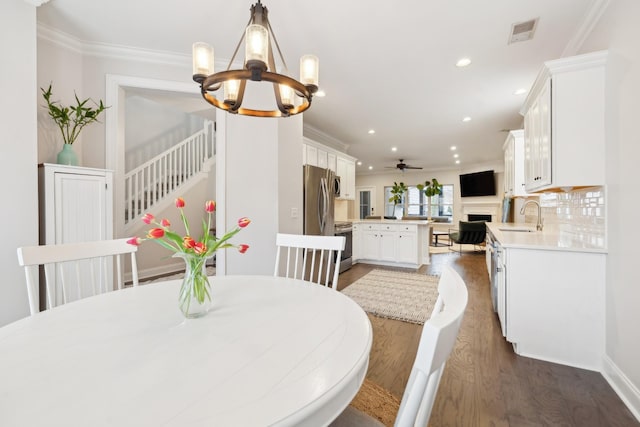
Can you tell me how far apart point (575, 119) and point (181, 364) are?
2.92 meters

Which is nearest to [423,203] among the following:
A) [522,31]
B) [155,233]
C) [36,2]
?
[522,31]

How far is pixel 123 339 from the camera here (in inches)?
33.4

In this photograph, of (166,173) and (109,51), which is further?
(166,173)

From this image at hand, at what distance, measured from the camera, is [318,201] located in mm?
3992

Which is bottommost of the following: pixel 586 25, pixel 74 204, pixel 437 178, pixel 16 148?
pixel 74 204

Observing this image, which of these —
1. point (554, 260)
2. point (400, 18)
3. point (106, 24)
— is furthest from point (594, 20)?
point (106, 24)

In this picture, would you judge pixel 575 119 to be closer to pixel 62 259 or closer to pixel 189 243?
pixel 189 243

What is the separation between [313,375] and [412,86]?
3606 mm

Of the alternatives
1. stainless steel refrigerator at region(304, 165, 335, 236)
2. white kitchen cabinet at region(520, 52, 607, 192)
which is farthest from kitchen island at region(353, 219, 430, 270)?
white kitchen cabinet at region(520, 52, 607, 192)

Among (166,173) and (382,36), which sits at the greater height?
(382,36)

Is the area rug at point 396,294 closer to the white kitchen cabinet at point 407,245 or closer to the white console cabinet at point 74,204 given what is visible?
the white kitchen cabinet at point 407,245

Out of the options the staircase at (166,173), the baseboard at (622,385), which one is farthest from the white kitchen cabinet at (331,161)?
the baseboard at (622,385)

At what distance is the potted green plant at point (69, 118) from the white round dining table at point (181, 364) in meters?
1.79

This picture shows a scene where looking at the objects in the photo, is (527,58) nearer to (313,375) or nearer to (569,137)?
(569,137)
